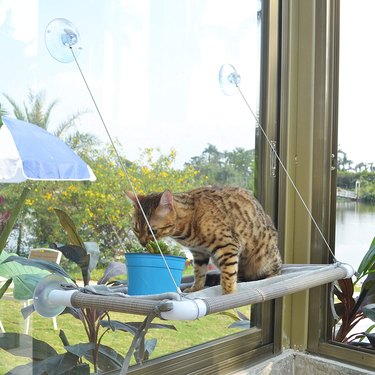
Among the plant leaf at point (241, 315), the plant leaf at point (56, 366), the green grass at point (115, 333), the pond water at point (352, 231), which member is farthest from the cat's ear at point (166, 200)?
the pond water at point (352, 231)

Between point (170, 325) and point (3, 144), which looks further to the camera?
point (170, 325)

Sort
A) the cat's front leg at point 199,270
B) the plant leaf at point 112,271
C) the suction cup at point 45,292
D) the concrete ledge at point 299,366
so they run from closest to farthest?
the suction cup at point 45,292 → the plant leaf at point 112,271 → the cat's front leg at point 199,270 → the concrete ledge at point 299,366

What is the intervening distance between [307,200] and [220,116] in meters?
0.60

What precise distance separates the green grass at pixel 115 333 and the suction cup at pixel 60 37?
0.74 meters

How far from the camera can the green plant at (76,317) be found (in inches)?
54.7

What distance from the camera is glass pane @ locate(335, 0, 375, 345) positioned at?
2195 mm

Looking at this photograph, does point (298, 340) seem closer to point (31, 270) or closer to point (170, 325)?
point (170, 325)

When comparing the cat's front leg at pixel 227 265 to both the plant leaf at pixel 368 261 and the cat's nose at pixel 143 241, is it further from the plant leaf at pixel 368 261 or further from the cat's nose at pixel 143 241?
the plant leaf at pixel 368 261

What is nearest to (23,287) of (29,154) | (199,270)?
(29,154)

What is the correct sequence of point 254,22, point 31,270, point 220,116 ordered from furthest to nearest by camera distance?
1. point 254,22
2. point 220,116
3. point 31,270

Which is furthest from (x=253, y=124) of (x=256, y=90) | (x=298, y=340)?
(x=298, y=340)

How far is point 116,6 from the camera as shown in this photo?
1650mm

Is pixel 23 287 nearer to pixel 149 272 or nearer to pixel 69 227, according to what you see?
pixel 69 227

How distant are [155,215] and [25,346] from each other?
0.54m
